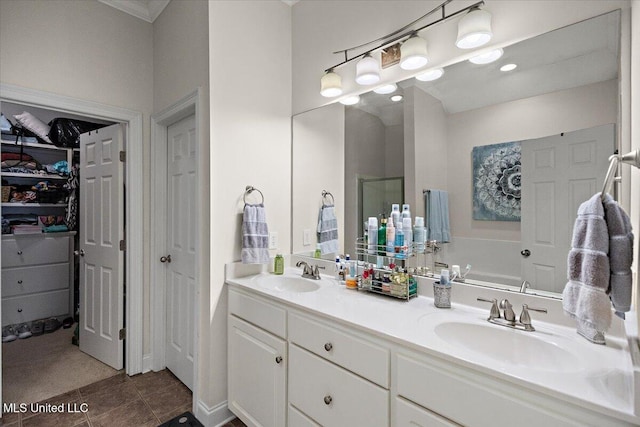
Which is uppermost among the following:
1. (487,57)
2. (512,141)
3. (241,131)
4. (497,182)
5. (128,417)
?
(487,57)

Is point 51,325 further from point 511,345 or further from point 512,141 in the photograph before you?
point 512,141

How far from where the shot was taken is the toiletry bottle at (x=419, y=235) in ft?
5.34

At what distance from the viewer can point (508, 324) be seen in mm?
1205

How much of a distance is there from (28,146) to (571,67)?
15.0ft

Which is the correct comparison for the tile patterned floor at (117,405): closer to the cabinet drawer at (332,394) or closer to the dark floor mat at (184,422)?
the dark floor mat at (184,422)

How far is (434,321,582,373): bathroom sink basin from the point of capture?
1.04 m

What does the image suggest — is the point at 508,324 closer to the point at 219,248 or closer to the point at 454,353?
the point at 454,353

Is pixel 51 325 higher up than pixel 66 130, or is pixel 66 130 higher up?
pixel 66 130

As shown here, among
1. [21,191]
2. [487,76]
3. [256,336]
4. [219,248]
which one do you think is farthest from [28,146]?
[487,76]

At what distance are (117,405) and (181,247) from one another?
3.67ft

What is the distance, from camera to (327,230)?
2.18 metres

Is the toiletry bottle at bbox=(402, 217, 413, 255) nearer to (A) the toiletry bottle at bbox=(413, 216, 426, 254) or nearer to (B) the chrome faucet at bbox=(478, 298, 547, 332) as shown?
(A) the toiletry bottle at bbox=(413, 216, 426, 254)

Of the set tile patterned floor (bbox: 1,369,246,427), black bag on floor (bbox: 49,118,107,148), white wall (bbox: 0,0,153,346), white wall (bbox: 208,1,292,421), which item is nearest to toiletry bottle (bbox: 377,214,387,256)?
white wall (bbox: 208,1,292,421)

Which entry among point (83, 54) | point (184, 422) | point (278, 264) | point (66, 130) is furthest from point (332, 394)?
point (66, 130)
